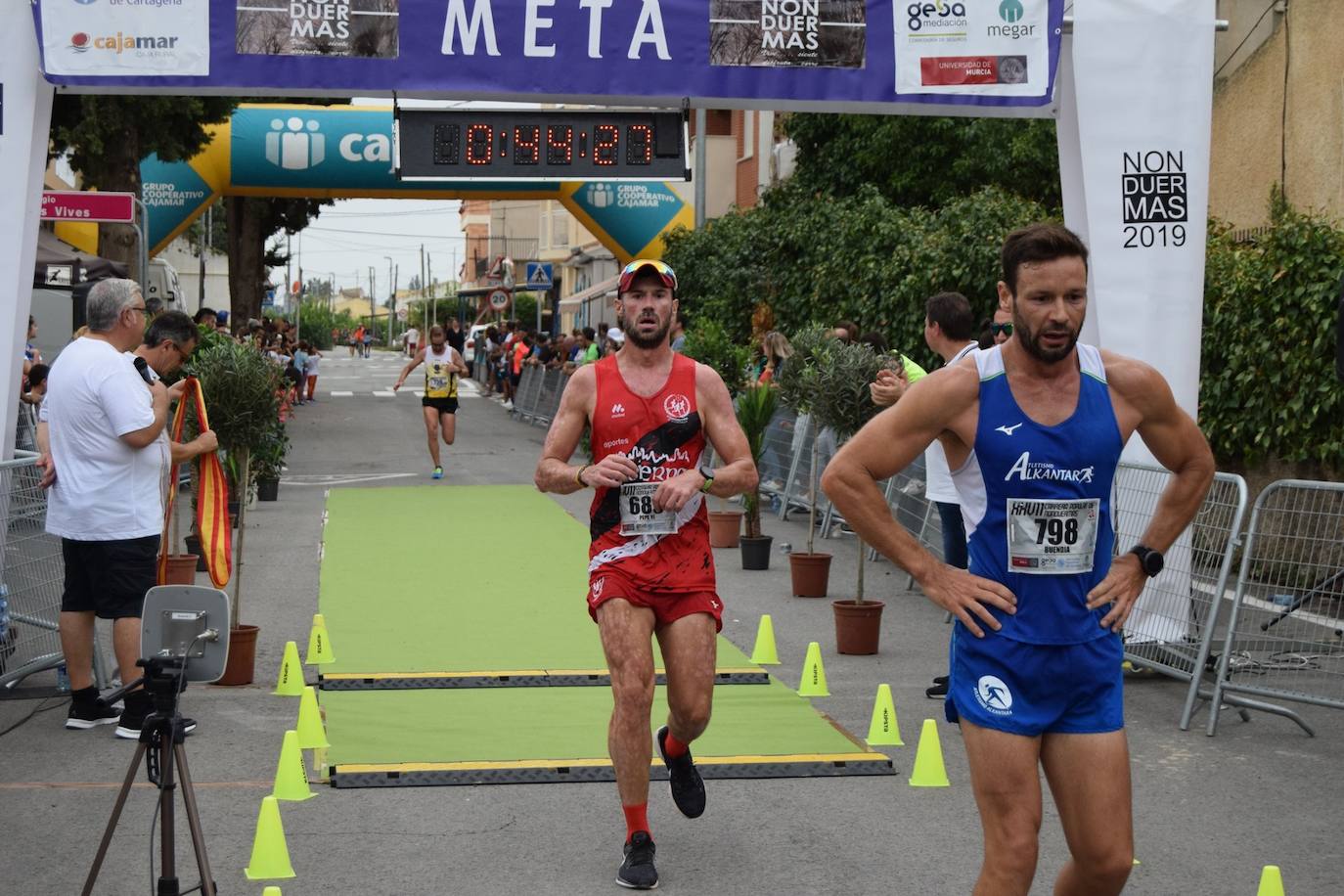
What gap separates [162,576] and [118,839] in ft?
6.59

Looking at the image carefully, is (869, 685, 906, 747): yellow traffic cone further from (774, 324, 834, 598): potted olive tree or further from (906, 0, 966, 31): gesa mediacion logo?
(906, 0, 966, 31): gesa mediacion logo

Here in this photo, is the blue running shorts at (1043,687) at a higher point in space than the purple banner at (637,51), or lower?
lower

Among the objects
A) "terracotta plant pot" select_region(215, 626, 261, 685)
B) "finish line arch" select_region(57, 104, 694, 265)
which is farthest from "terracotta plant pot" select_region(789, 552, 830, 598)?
"finish line arch" select_region(57, 104, 694, 265)

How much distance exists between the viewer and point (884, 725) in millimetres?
7859

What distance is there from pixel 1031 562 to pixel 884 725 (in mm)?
3897

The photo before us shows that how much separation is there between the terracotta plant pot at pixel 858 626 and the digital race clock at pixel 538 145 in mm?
3217

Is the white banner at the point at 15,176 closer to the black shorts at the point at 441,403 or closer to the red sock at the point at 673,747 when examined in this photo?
the red sock at the point at 673,747

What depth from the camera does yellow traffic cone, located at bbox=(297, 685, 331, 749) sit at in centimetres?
746

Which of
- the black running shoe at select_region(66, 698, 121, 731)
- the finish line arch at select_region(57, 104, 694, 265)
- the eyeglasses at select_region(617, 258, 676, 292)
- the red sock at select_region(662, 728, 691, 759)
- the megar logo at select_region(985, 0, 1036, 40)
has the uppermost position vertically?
the finish line arch at select_region(57, 104, 694, 265)

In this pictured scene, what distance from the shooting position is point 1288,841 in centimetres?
636

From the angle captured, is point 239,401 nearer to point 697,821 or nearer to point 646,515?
point 697,821

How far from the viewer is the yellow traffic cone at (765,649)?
978cm

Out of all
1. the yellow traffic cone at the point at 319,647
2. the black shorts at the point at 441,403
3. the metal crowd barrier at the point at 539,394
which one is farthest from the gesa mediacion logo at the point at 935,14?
the metal crowd barrier at the point at 539,394

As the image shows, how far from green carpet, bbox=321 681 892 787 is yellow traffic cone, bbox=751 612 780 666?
0.58m
